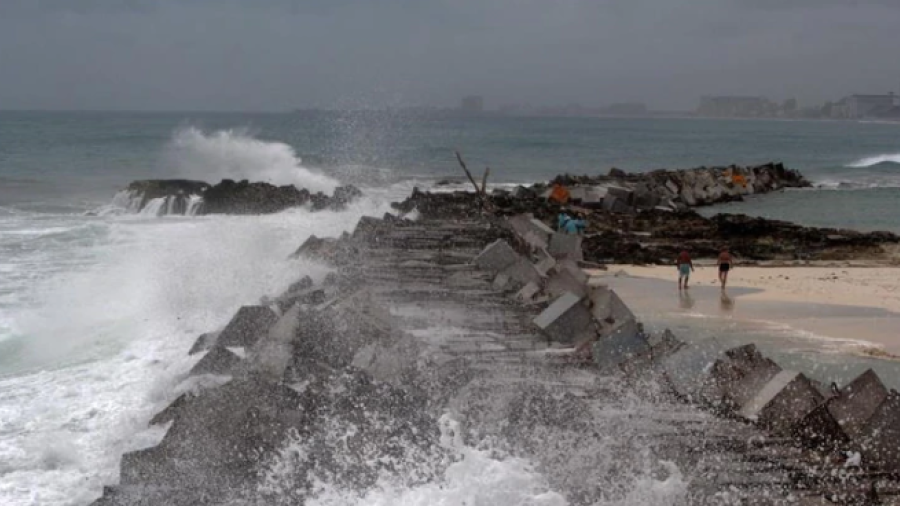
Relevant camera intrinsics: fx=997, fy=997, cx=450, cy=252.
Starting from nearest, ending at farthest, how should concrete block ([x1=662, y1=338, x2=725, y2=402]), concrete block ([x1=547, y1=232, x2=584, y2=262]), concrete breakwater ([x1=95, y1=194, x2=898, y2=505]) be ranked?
concrete breakwater ([x1=95, y1=194, x2=898, y2=505]) → concrete block ([x1=662, y1=338, x2=725, y2=402]) → concrete block ([x1=547, y1=232, x2=584, y2=262])

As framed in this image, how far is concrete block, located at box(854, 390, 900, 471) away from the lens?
788 centimetres

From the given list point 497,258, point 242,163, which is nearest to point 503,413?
point 497,258

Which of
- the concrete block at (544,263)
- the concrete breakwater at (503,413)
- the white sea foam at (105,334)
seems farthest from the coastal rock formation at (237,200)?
the concrete breakwater at (503,413)

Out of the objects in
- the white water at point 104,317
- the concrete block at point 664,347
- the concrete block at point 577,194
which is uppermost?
the concrete block at point 664,347

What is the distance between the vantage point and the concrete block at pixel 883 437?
788cm

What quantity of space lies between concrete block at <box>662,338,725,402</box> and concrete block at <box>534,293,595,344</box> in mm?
1165

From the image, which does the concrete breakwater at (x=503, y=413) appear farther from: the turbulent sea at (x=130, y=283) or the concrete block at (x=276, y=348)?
the turbulent sea at (x=130, y=283)

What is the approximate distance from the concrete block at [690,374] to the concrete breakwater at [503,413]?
2 centimetres

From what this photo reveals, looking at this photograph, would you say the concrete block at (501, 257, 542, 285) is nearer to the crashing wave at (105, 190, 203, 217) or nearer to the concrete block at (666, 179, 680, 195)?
the crashing wave at (105, 190, 203, 217)

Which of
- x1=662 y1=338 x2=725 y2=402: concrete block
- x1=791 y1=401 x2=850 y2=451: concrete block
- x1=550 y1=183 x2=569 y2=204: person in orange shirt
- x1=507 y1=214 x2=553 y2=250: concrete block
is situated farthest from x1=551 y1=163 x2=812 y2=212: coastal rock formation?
x1=791 y1=401 x2=850 y2=451: concrete block

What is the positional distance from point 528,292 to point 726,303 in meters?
4.57

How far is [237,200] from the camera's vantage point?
2911 centimetres

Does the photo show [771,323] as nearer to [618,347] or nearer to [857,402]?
[618,347]

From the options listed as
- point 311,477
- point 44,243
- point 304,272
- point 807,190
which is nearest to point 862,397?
point 311,477
